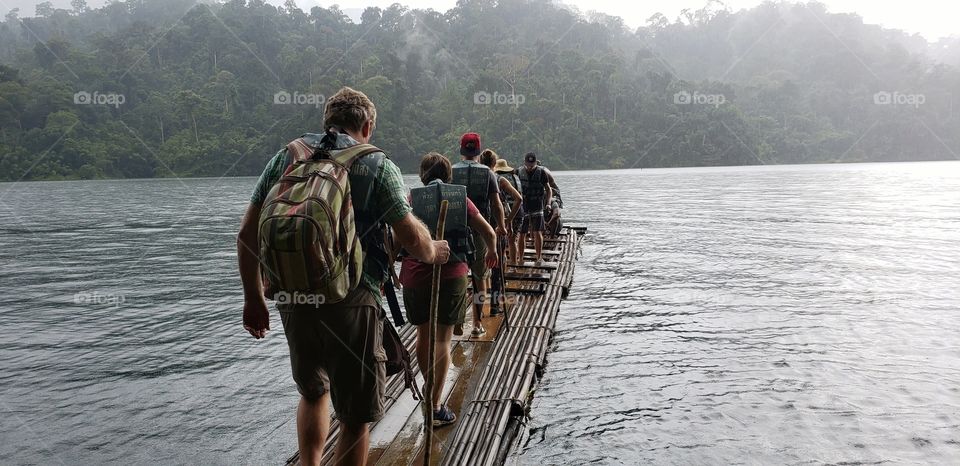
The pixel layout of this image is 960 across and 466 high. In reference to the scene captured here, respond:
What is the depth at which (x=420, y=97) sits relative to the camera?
116 metres

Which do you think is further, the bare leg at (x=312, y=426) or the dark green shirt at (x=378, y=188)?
the bare leg at (x=312, y=426)

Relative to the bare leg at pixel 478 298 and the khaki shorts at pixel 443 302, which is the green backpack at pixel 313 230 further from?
the bare leg at pixel 478 298

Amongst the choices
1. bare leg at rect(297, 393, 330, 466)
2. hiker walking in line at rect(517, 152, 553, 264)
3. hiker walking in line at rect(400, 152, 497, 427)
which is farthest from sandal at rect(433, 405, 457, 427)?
hiker walking in line at rect(517, 152, 553, 264)

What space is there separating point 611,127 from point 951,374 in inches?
4017

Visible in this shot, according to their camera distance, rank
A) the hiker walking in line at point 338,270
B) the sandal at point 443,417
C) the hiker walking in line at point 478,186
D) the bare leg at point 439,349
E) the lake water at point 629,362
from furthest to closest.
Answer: the hiker walking in line at point 478,186 < the lake water at point 629,362 < the sandal at point 443,417 < the bare leg at point 439,349 < the hiker walking in line at point 338,270

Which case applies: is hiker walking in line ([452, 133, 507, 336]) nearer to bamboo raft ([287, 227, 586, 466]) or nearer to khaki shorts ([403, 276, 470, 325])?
bamboo raft ([287, 227, 586, 466])

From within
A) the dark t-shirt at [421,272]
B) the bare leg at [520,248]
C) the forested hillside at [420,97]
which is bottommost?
the bare leg at [520,248]

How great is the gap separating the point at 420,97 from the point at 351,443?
11609 cm

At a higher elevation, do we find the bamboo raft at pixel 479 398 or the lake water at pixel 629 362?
the bamboo raft at pixel 479 398

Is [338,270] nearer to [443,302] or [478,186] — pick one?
[443,302]

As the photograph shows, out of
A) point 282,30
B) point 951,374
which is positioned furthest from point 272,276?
point 282,30

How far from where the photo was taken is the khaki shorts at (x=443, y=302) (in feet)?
15.9

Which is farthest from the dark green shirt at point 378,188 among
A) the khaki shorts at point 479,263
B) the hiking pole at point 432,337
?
the khaki shorts at point 479,263

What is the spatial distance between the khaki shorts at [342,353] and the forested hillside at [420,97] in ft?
261
